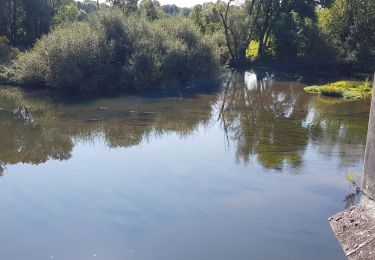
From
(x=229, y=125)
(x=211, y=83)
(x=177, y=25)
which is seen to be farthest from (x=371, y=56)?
(x=229, y=125)

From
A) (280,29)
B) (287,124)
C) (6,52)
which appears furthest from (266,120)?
(6,52)

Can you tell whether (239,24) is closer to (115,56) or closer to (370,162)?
(115,56)

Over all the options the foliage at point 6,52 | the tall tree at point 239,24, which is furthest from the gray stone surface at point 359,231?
the tall tree at point 239,24

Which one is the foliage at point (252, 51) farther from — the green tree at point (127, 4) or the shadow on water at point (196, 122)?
the shadow on water at point (196, 122)

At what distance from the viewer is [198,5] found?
51.5 metres

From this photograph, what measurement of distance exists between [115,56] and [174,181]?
768 inches

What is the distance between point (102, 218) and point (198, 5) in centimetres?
4328

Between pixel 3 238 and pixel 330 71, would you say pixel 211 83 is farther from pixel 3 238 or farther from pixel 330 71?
pixel 3 238

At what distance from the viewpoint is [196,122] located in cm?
2261

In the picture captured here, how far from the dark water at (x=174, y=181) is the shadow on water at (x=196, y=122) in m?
0.11

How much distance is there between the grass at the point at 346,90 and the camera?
98.0 feet

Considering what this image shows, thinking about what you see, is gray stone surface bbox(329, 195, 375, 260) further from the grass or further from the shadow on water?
the grass

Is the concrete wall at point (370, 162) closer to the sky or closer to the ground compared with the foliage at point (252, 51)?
closer to the ground

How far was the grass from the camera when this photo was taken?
98.0ft
